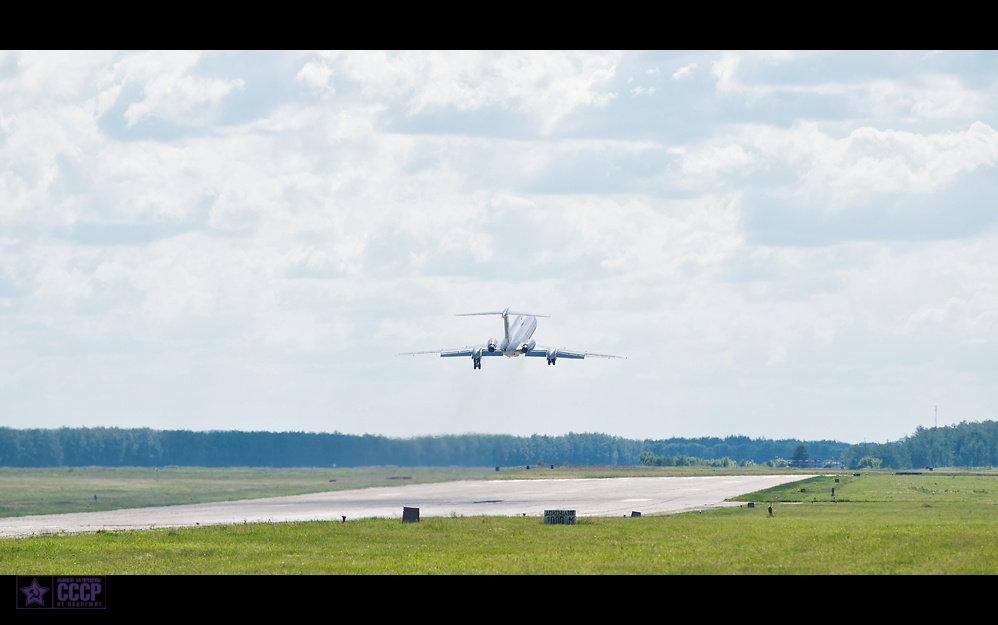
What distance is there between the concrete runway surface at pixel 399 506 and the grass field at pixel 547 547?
10127mm

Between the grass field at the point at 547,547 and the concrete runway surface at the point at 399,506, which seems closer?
the grass field at the point at 547,547

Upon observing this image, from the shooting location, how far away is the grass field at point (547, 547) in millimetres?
38469

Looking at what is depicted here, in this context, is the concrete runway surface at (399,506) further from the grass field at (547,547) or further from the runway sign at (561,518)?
the runway sign at (561,518)

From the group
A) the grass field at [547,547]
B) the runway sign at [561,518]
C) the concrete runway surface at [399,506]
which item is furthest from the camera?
the concrete runway surface at [399,506]

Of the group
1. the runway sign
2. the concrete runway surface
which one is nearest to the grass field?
the runway sign

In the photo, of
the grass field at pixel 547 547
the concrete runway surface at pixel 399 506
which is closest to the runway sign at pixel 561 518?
the grass field at pixel 547 547

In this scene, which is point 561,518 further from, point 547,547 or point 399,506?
point 399,506

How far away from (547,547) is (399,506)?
132ft

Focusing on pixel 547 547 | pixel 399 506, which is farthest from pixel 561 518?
pixel 399 506

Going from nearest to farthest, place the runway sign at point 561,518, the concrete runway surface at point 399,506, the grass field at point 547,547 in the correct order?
the grass field at point 547,547, the runway sign at point 561,518, the concrete runway surface at point 399,506

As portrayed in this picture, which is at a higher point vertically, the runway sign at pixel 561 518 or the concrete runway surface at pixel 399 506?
the runway sign at pixel 561 518

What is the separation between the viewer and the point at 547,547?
46.8 metres
